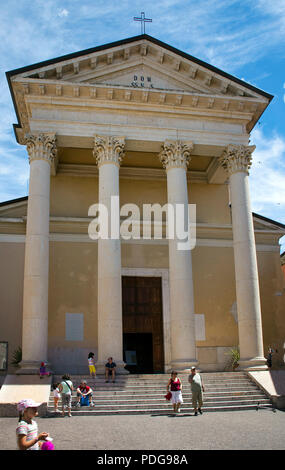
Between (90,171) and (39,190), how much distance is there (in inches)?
253

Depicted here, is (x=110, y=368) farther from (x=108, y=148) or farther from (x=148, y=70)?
(x=148, y=70)

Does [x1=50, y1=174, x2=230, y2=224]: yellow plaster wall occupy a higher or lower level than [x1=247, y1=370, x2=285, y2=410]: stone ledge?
higher

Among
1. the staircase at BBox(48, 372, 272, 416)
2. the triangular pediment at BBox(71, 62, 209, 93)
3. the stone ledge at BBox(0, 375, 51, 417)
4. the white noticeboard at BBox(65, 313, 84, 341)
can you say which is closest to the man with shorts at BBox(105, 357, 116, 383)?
the staircase at BBox(48, 372, 272, 416)

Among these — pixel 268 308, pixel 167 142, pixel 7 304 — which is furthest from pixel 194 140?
pixel 7 304

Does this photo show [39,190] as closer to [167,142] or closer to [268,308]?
[167,142]

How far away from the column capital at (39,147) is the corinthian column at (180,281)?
5.43 meters

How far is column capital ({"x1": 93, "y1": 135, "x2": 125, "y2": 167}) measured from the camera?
22.7 meters

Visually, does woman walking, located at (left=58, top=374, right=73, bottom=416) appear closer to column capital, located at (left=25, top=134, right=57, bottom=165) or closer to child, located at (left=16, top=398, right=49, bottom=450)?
child, located at (left=16, top=398, right=49, bottom=450)

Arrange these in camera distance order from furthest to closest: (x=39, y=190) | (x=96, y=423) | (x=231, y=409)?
1. (x=39, y=190)
2. (x=231, y=409)
3. (x=96, y=423)

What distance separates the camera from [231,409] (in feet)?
55.7

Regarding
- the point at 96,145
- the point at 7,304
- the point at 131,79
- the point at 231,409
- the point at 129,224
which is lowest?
the point at 231,409

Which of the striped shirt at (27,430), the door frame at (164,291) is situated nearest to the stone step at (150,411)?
the door frame at (164,291)

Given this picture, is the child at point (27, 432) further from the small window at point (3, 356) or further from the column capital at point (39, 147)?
the small window at point (3, 356)

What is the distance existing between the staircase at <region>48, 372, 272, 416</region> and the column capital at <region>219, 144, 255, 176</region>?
983 cm
